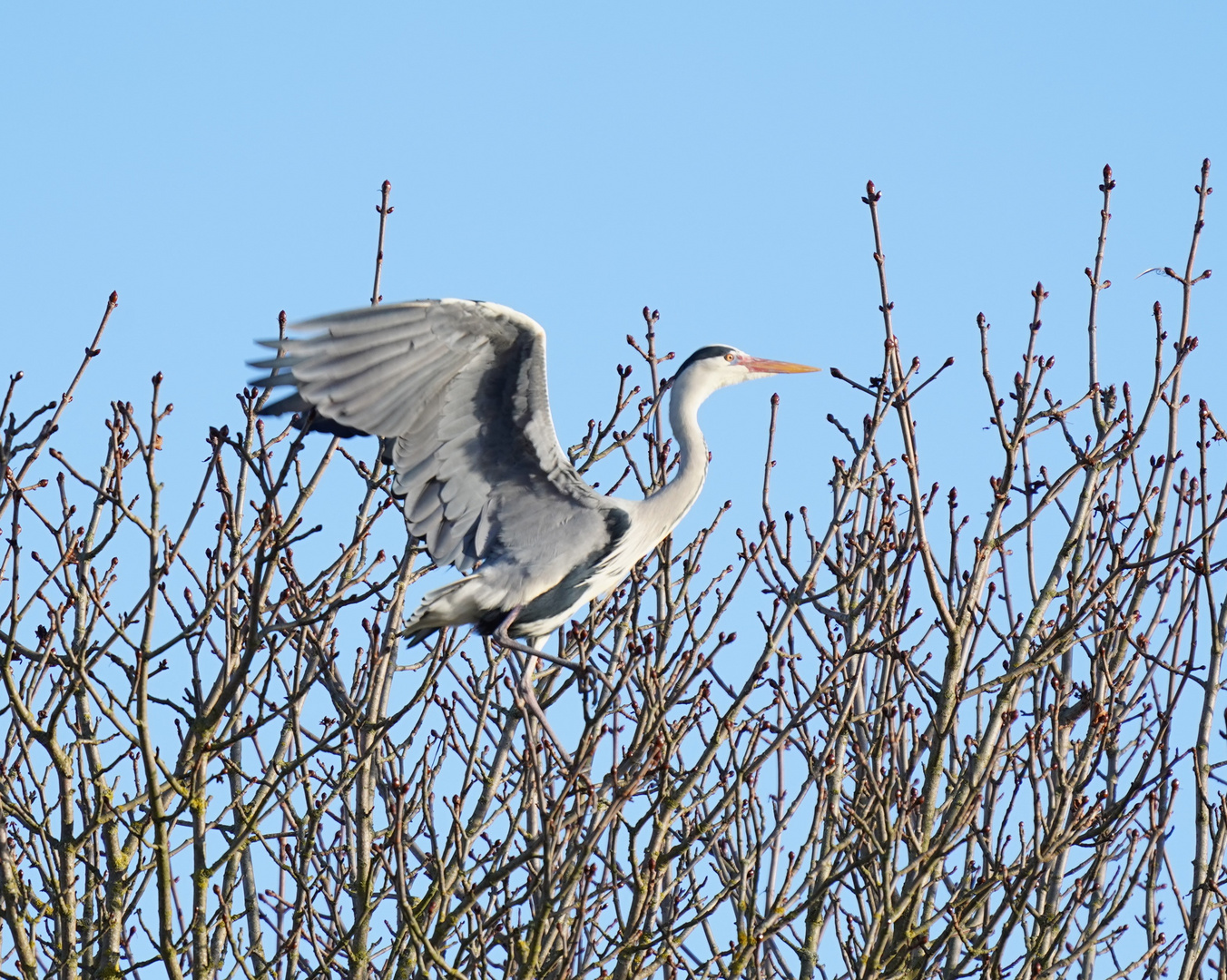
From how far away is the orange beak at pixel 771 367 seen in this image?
6809 millimetres

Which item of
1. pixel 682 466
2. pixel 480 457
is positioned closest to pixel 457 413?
pixel 480 457

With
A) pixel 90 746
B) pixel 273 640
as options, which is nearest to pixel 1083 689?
pixel 273 640

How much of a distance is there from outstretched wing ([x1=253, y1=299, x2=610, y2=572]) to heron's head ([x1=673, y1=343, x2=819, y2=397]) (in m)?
0.82

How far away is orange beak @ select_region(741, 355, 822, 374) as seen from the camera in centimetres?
681

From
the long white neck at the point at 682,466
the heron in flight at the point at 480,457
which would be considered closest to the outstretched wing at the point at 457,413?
the heron in flight at the point at 480,457

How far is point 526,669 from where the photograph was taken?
575 centimetres

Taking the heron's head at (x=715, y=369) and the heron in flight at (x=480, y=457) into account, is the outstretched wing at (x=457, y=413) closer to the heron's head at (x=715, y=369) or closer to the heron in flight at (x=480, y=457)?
the heron in flight at (x=480, y=457)

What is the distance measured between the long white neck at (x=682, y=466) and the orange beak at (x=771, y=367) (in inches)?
11.8

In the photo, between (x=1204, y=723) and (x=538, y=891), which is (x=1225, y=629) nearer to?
(x=1204, y=723)

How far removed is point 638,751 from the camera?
4.20 meters

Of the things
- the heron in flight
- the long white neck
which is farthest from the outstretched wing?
the long white neck

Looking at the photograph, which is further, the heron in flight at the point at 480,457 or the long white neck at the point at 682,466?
the long white neck at the point at 682,466

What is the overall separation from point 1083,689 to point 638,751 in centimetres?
186

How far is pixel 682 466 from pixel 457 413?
102cm
